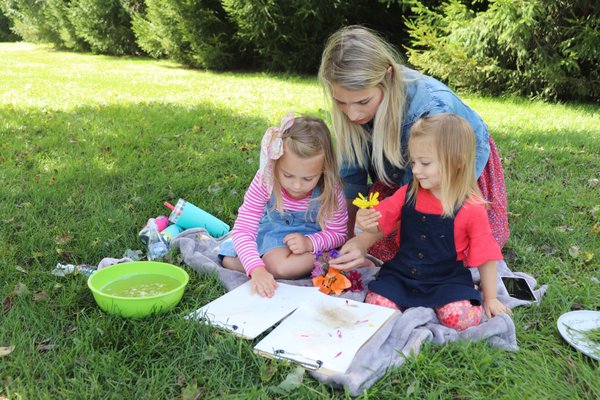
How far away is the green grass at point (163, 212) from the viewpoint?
1.95m

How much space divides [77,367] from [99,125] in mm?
4142

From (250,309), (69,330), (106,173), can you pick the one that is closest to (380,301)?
(250,309)

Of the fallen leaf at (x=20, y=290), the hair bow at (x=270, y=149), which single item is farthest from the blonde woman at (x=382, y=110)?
the fallen leaf at (x=20, y=290)

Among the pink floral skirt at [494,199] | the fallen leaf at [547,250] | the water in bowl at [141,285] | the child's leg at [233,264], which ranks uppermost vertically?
the pink floral skirt at [494,199]

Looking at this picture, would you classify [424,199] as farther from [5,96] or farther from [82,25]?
[82,25]

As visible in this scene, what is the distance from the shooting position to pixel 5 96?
7301 mm

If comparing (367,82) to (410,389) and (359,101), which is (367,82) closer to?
(359,101)

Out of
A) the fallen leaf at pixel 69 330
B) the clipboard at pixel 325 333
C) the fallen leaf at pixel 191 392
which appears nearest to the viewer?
the fallen leaf at pixel 191 392

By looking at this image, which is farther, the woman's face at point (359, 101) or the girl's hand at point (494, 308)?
the woman's face at point (359, 101)

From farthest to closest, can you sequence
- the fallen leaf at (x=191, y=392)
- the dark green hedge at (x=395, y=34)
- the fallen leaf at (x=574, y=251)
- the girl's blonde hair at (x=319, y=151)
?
the dark green hedge at (x=395, y=34) → the fallen leaf at (x=574, y=251) → the girl's blonde hair at (x=319, y=151) → the fallen leaf at (x=191, y=392)

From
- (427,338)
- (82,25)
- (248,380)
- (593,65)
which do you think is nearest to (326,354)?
(248,380)

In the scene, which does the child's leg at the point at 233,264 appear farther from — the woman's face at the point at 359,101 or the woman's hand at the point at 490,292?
the woman's hand at the point at 490,292

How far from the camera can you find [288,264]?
284 centimetres

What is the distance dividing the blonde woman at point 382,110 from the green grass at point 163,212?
66 centimetres
